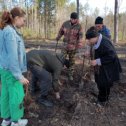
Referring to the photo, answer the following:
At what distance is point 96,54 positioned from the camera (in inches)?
189

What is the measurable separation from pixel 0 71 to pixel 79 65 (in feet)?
12.9

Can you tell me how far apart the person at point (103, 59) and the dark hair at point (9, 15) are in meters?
1.30

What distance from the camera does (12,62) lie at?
3623mm

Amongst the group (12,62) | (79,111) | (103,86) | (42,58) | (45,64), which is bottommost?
(79,111)

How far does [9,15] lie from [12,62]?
635 mm

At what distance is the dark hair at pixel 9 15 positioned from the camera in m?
3.67

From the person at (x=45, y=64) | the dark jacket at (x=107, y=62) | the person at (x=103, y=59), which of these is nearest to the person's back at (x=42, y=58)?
the person at (x=45, y=64)

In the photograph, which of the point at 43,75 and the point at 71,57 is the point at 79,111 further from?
the point at 71,57

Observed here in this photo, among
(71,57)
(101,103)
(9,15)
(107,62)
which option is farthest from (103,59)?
(71,57)

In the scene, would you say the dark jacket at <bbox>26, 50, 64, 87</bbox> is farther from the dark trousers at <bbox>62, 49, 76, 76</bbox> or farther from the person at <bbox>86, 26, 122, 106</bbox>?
the dark trousers at <bbox>62, 49, 76, 76</bbox>

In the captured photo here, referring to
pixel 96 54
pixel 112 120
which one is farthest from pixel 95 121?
pixel 96 54

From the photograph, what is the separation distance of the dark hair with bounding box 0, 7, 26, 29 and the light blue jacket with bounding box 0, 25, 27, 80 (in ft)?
0.37

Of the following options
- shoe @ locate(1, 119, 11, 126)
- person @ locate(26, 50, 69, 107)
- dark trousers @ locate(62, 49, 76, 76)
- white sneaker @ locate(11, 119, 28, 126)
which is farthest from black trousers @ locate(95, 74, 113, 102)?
shoe @ locate(1, 119, 11, 126)

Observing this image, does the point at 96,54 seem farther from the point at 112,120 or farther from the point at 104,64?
the point at 112,120
